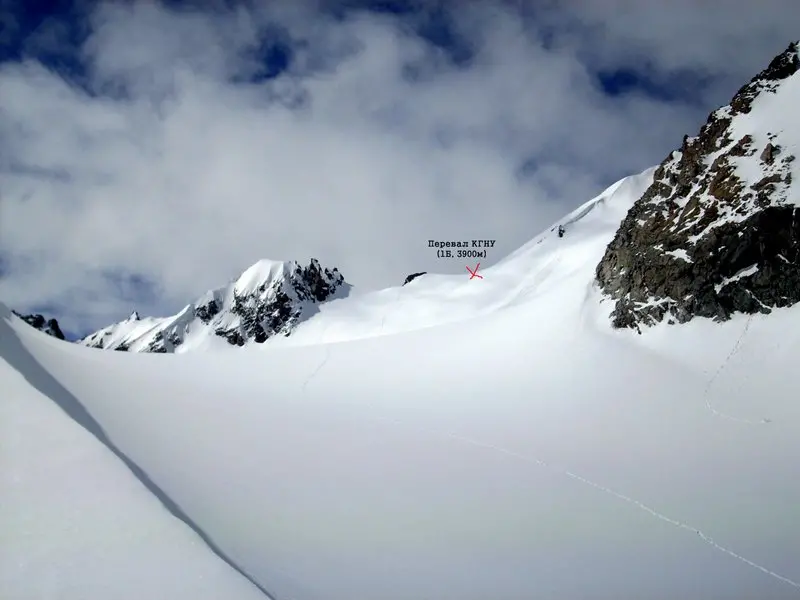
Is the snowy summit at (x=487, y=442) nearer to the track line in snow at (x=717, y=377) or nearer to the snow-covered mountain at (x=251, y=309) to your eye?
the track line in snow at (x=717, y=377)

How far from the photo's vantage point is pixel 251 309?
134875mm

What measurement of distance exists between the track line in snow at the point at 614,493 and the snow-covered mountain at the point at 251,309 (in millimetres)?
110654

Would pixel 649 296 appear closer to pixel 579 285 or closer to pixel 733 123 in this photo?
pixel 579 285

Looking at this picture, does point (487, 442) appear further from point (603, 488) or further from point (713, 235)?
point (713, 235)

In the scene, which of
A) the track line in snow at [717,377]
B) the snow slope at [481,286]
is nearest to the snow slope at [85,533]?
the track line in snow at [717,377]

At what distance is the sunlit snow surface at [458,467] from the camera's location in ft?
21.5

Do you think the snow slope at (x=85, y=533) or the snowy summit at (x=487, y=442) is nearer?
the snow slope at (x=85, y=533)

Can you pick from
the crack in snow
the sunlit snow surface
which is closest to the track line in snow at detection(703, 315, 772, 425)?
the sunlit snow surface

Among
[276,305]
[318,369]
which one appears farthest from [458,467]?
[276,305]

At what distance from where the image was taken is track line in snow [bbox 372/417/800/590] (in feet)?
25.5

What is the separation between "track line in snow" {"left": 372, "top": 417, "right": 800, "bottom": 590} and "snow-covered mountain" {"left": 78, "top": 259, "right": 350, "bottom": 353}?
110654mm

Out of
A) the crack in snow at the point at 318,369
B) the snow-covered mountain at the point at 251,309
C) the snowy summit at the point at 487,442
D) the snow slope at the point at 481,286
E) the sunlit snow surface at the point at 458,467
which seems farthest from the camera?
the snow-covered mountain at the point at 251,309

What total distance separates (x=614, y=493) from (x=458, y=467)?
3.24 m

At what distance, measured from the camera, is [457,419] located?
50.5 ft
